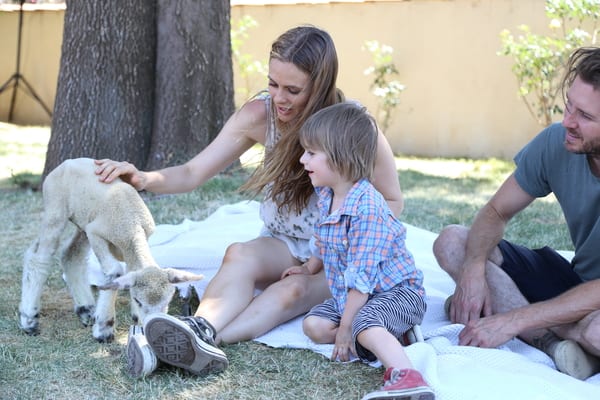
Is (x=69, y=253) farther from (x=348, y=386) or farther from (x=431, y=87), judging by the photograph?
(x=431, y=87)

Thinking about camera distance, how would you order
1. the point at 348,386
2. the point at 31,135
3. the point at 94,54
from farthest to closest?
the point at 31,135 < the point at 94,54 < the point at 348,386

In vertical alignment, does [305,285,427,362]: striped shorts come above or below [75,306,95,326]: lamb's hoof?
above

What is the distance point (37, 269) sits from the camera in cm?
403

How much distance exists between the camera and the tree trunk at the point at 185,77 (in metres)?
7.38

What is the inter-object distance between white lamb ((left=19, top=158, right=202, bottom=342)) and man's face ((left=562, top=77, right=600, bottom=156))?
65.6 inches

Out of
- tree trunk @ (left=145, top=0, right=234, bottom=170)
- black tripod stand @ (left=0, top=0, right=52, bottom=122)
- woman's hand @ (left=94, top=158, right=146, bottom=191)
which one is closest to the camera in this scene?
woman's hand @ (left=94, top=158, right=146, bottom=191)

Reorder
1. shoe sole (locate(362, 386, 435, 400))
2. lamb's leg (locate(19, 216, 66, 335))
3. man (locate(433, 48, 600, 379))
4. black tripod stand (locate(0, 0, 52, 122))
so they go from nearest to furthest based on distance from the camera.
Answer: shoe sole (locate(362, 386, 435, 400)), man (locate(433, 48, 600, 379)), lamb's leg (locate(19, 216, 66, 335)), black tripod stand (locate(0, 0, 52, 122))

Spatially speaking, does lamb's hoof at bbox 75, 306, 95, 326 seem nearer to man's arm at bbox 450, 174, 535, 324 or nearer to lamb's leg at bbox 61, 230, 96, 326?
lamb's leg at bbox 61, 230, 96, 326

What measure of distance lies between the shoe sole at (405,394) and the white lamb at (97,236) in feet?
3.25

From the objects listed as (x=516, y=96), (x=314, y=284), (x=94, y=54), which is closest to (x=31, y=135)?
(x=94, y=54)

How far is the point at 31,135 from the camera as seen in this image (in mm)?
12625

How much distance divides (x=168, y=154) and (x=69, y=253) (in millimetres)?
3269

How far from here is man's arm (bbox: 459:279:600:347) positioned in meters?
3.40

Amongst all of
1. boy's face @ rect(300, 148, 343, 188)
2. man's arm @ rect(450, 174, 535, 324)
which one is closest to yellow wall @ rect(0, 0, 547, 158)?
man's arm @ rect(450, 174, 535, 324)
